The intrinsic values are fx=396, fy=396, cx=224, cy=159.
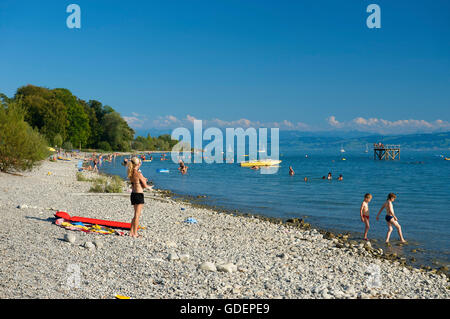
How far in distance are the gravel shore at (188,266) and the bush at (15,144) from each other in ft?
43.1

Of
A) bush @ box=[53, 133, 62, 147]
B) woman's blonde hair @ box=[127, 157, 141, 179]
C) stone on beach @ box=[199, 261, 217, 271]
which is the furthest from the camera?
bush @ box=[53, 133, 62, 147]

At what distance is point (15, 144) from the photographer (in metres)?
25.6

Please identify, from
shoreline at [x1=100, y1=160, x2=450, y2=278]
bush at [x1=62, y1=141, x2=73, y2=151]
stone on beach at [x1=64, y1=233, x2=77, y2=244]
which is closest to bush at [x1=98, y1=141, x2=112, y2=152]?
bush at [x1=62, y1=141, x2=73, y2=151]

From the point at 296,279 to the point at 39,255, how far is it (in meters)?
5.39

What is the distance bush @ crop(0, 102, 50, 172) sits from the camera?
25.3 metres

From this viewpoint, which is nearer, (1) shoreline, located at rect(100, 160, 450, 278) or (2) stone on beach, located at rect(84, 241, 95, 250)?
(2) stone on beach, located at rect(84, 241, 95, 250)

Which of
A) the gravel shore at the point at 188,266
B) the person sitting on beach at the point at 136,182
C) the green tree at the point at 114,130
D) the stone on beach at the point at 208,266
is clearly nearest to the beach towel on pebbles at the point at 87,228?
the gravel shore at the point at 188,266

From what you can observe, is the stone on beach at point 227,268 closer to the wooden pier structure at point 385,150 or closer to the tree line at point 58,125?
the tree line at point 58,125

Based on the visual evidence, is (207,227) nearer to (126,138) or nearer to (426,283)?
(426,283)

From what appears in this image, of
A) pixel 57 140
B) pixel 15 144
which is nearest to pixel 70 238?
pixel 15 144

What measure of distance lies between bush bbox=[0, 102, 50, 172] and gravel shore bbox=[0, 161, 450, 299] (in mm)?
13137

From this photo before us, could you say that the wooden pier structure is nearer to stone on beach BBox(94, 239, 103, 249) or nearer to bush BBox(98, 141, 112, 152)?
bush BBox(98, 141, 112, 152)
